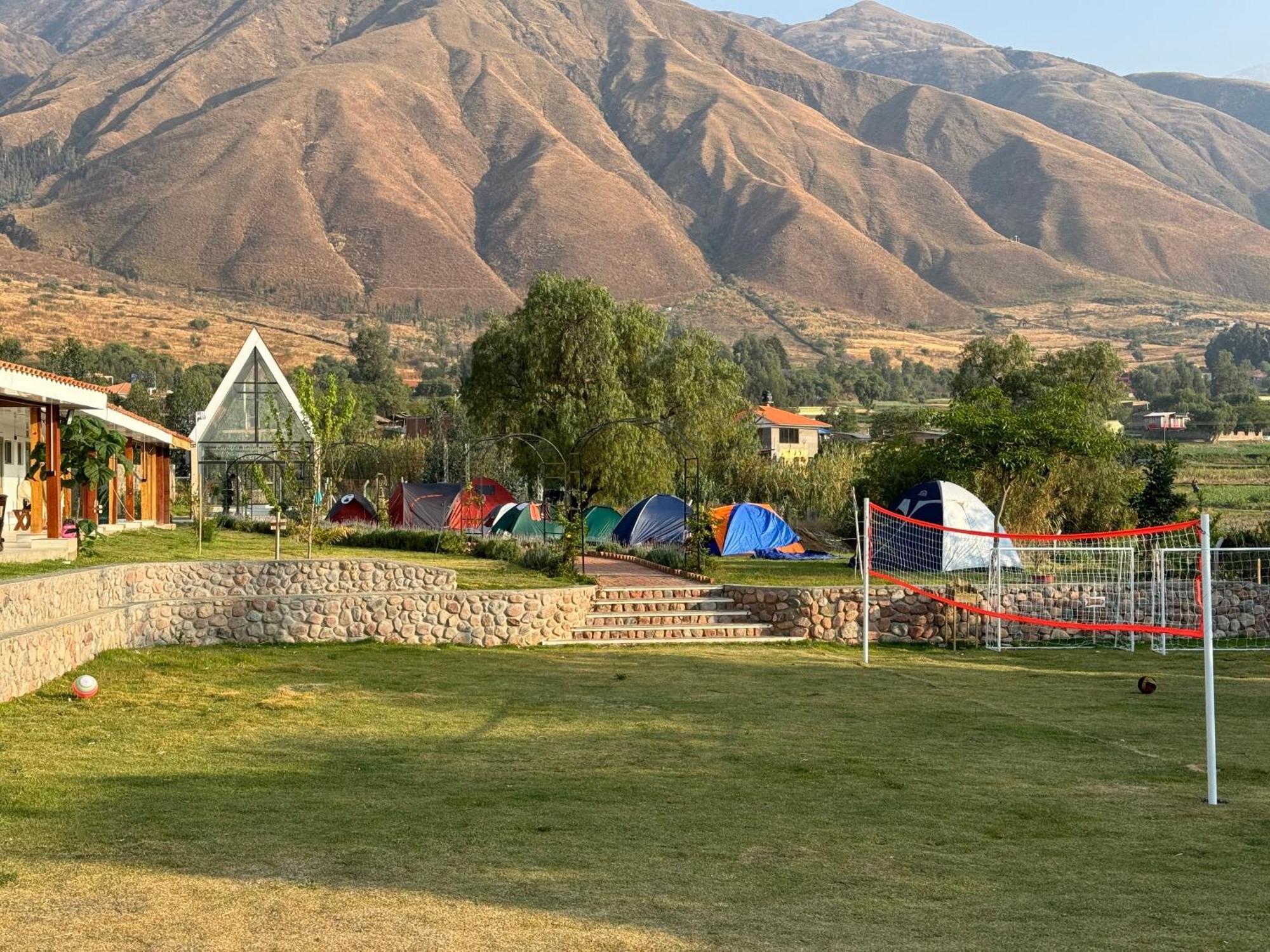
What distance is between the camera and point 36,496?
2334cm

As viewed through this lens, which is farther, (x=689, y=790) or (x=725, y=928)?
(x=689, y=790)

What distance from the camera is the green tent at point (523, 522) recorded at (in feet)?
113

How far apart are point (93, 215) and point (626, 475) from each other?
134 meters

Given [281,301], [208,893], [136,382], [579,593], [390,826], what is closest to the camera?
[208,893]

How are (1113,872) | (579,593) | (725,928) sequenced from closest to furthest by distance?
1. (725,928)
2. (1113,872)
3. (579,593)

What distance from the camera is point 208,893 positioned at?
20.2ft

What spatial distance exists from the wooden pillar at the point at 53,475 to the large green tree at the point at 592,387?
14109 millimetres

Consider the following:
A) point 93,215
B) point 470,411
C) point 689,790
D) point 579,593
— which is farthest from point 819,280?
point 689,790

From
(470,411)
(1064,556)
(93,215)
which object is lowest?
(1064,556)

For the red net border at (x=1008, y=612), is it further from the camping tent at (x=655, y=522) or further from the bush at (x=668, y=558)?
the camping tent at (x=655, y=522)

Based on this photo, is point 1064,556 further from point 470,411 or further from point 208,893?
point 208,893

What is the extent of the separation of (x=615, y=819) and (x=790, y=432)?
235 ft

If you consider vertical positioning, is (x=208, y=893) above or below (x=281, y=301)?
below

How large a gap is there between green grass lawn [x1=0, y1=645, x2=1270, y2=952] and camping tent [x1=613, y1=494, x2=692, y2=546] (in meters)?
18.3
